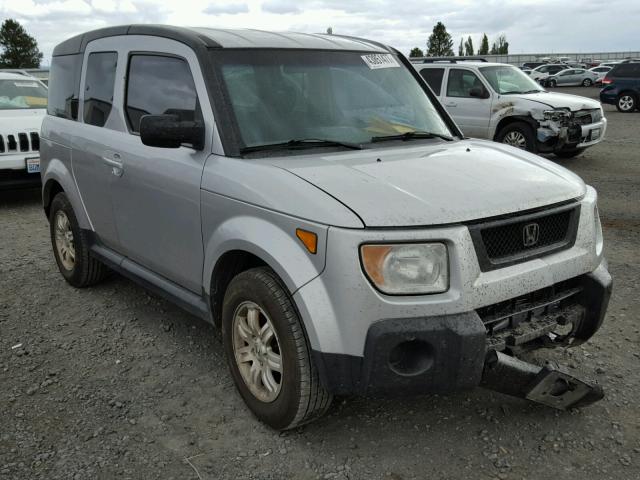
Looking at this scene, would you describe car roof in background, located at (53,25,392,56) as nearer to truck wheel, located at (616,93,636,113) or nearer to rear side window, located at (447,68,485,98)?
rear side window, located at (447,68,485,98)

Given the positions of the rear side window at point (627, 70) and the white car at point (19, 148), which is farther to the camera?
the rear side window at point (627, 70)

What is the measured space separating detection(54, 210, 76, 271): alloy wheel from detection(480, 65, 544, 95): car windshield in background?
28.0 ft

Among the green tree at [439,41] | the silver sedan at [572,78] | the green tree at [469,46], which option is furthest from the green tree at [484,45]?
the silver sedan at [572,78]

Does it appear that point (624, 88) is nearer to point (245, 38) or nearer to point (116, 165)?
point (245, 38)

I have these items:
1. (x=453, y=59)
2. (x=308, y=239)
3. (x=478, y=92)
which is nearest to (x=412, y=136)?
(x=308, y=239)

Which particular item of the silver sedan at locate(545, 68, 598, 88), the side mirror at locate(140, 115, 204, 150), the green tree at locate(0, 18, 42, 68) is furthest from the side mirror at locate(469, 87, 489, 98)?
the green tree at locate(0, 18, 42, 68)

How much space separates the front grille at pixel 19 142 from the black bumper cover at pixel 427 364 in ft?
23.0

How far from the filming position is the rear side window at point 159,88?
140 inches

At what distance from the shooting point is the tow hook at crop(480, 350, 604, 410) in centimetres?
282

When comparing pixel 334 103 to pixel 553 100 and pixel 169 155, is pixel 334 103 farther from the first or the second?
pixel 553 100

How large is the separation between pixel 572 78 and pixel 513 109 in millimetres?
36156

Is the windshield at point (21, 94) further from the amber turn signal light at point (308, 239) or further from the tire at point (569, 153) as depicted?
the tire at point (569, 153)

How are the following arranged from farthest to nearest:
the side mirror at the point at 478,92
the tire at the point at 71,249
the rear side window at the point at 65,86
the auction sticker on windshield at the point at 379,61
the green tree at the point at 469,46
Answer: the green tree at the point at 469,46, the side mirror at the point at 478,92, the tire at the point at 71,249, the rear side window at the point at 65,86, the auction sticker on windshield at the point at 379,61

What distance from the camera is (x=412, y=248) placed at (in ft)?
8.59
